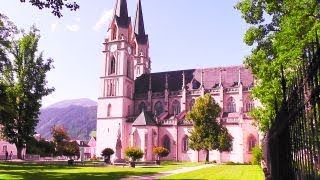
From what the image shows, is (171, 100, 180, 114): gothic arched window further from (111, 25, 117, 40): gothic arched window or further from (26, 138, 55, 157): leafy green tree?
(26, 138, 55, 157): leafy green tree

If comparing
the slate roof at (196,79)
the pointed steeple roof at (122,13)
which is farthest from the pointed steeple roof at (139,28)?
the pointed steeple roof at (122,13)

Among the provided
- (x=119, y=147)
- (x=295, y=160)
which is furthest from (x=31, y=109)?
(x=295, y=160)

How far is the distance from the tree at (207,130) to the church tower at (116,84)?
60.6ft

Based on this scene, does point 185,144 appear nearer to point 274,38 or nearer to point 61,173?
point 61,173

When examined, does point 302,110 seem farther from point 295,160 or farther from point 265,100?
point 265,100

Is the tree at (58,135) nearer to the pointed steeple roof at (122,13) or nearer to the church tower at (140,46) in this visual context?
the church tower at (140,46)

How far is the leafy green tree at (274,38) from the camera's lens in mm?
19109

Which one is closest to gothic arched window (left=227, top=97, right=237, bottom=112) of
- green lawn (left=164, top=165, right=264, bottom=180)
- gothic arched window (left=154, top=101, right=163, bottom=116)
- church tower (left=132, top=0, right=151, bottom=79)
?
gothic arched window (left=154, top=101, right=163, bottom=116)

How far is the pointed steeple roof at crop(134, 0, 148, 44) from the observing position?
89938 mm

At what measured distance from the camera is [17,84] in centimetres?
4734

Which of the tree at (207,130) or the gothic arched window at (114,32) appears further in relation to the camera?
the gothic arched window at (114,32)

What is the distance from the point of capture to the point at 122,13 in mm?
76750

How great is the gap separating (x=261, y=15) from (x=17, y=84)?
33.0 m

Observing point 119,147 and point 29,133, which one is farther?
point 119,147
